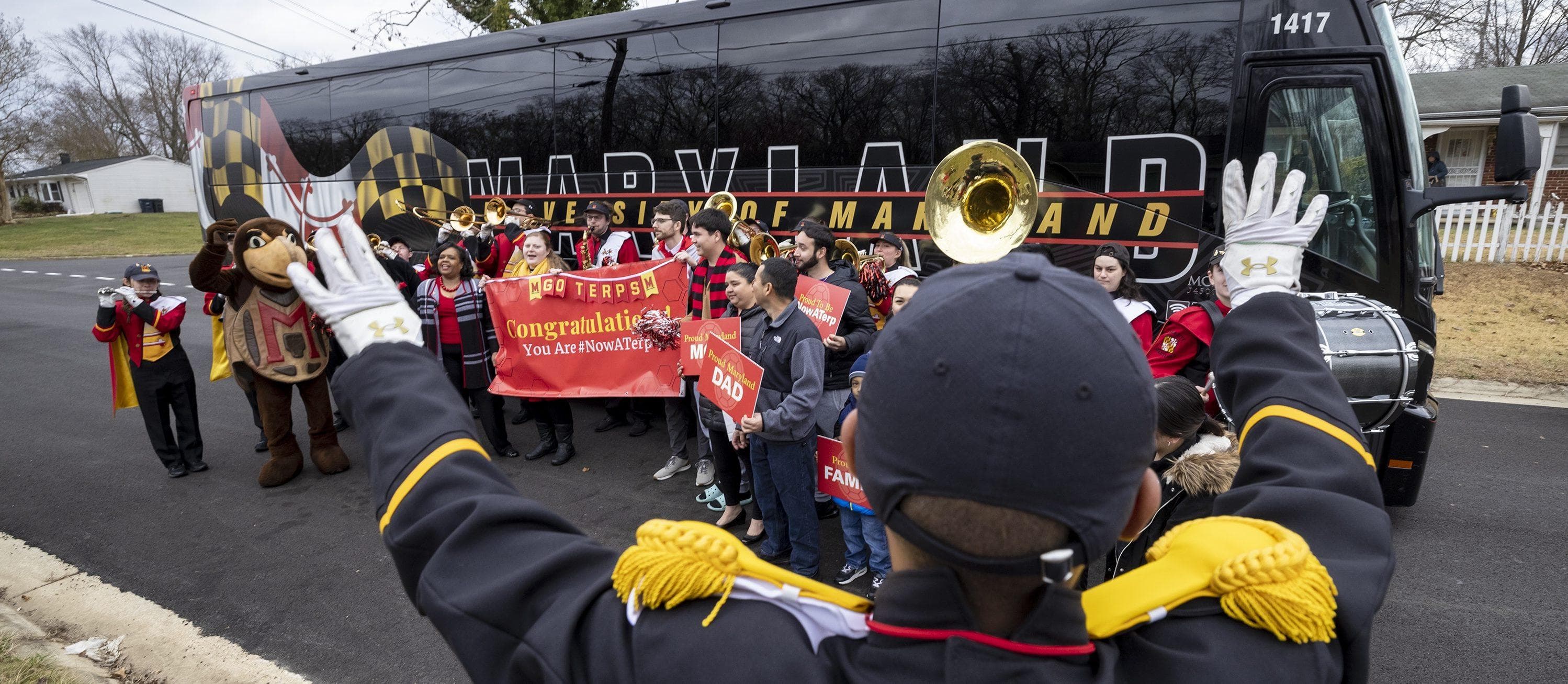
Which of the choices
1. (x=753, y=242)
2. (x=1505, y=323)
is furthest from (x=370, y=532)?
(x=1505, y=323)

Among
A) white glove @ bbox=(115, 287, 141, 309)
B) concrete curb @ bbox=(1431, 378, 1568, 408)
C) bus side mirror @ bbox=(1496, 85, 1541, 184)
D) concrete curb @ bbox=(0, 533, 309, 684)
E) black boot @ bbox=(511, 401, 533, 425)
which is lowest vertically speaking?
black boot @ bbox=(511, 401, 533, 425)

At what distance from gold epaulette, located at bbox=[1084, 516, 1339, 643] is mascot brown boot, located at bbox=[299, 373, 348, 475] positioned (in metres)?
6.28

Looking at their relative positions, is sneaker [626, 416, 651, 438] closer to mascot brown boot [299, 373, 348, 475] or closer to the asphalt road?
the asphalt road

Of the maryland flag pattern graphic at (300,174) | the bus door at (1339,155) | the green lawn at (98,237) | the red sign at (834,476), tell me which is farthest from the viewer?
the green lawn at (98,237)

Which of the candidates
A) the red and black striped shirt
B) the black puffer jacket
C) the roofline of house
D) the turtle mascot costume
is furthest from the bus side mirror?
the roofline of house

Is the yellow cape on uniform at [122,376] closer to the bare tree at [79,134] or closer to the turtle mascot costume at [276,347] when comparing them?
the turtle mascot costume at [276,347]

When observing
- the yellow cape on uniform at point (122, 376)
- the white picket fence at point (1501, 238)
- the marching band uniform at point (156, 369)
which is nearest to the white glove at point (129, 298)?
the marching band uniform at point (156, 369)

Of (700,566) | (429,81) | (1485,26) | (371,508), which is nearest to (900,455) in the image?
(700,566)

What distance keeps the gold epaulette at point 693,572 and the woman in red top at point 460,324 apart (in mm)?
5674

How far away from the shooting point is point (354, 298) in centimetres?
135

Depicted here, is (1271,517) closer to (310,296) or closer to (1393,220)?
(310,296)

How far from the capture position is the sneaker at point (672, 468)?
19.0 ft

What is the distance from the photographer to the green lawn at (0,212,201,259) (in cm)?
2706

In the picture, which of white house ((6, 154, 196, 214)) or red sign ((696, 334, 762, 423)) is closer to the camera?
red sign ((696, 334, 762, 423))
